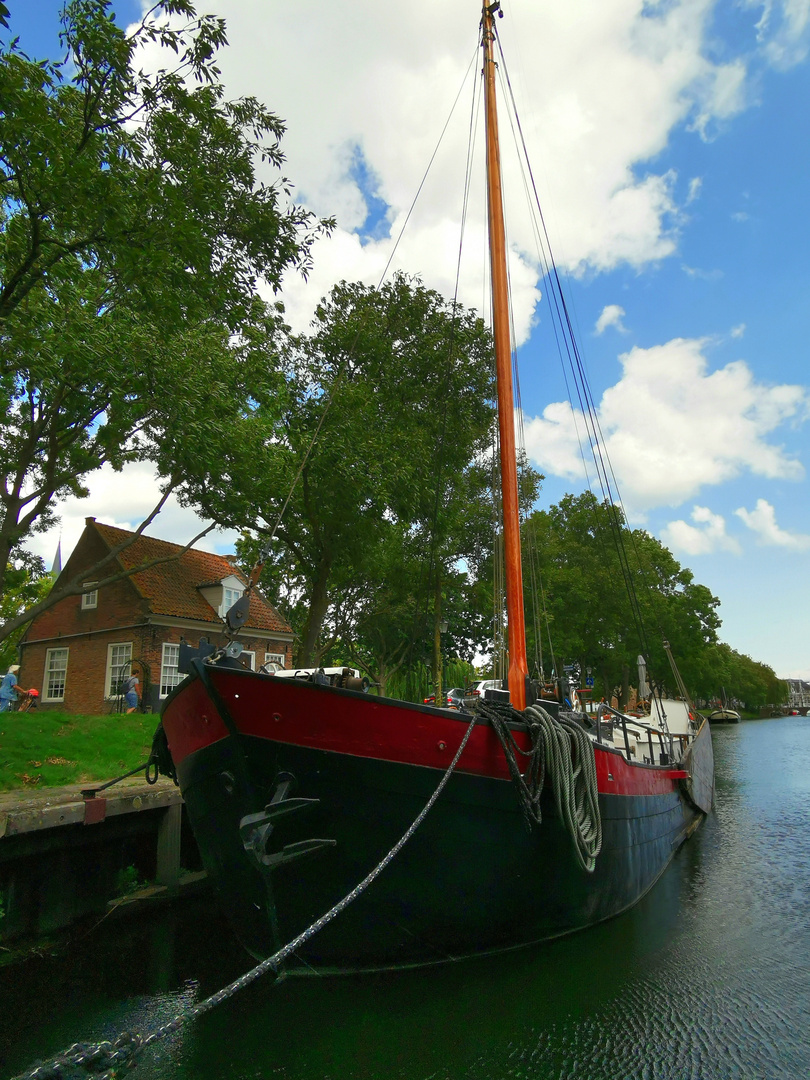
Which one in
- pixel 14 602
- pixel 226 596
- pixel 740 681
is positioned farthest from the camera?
pixel 740 681

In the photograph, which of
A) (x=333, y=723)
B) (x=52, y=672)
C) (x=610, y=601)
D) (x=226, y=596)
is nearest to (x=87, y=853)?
(x=333, y=723)

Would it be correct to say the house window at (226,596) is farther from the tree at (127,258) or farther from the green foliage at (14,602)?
the tree at (127,258)

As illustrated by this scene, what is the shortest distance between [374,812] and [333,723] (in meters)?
0.79

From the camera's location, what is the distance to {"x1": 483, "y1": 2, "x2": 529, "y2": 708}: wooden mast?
7.60 m

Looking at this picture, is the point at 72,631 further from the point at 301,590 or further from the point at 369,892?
the point at 369,892

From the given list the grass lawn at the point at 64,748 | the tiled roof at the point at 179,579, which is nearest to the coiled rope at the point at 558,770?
the grass lawn at the point at 64,748

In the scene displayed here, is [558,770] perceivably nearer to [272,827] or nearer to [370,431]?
[272,827]

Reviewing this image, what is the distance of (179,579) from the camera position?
78.1 feet

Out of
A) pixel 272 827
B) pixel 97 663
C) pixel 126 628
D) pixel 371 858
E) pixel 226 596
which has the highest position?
pixel 226 596

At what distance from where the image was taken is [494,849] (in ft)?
19.4

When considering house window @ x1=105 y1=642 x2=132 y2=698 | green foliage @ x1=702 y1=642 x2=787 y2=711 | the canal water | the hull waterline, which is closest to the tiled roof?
house window @ x1=105 y1=642 x2=132 y2=698

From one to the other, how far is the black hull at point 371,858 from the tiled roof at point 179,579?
1557 cm

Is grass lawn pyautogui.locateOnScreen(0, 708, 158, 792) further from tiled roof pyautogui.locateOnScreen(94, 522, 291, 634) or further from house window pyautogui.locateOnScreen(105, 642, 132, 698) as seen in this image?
house window pyautogui.locateOnScreen(105, 642, 132, 698)

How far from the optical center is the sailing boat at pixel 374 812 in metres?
5.29
